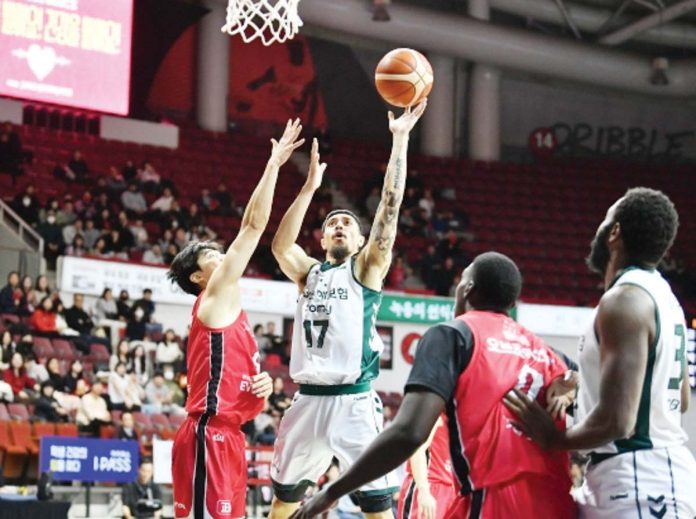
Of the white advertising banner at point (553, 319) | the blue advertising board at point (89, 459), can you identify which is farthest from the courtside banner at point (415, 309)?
the blue advertising board at point (89, 459)

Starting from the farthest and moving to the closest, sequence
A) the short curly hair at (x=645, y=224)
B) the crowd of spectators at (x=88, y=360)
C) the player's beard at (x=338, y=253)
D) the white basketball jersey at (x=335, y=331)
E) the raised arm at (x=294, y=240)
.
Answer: the crowd of spectators at (x=88, y=360)
the raised arm at (x=294, y=240)
the player's beard at (x=338, y=253)
the white basketball jersey at (x=335, y=331)
the short curly hair at (x=645, y=224)

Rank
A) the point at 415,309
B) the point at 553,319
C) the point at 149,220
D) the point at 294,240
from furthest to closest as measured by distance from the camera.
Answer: the point at 553,319, the point at 415,309, the point at 149,220, the point at 294,240

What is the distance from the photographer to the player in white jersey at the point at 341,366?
6.41 m

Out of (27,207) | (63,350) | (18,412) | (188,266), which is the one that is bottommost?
(18,412)

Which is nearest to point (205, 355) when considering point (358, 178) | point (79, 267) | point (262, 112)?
point (79, 267)

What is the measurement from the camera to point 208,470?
6102 millimetres

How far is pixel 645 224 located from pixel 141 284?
15125 mm

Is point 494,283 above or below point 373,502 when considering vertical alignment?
above

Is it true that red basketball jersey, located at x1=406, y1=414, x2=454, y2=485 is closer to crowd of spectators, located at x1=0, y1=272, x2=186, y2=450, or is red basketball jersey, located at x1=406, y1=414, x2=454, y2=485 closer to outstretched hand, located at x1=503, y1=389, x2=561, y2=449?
outstretched hand, located at x1=503, y1=389, x2=561, y2=449

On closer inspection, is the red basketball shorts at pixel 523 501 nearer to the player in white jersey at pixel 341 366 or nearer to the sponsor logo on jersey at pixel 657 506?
the sponsor logo on jersey at pixel 657 506

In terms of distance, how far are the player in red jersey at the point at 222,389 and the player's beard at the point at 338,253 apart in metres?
0.72

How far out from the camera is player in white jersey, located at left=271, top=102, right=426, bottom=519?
6.41 metres

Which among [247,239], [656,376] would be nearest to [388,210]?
[247,239]

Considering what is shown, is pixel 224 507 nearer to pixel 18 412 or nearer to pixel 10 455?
pixel 10 455
